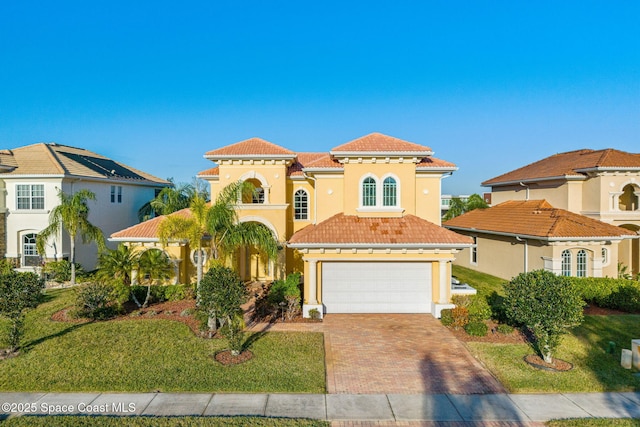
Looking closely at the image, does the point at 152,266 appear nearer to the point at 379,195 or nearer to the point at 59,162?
the point at 379,195

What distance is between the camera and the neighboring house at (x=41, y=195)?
77.3ft

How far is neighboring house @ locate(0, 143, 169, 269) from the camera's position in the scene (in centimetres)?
2355

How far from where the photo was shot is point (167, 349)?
1199 centimetres

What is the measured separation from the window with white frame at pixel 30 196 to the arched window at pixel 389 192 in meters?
21.4

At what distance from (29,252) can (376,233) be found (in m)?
22.1

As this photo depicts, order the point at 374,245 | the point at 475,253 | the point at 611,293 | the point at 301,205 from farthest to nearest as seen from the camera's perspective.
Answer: the point at 475,253
the point at 301,205
the point at 611,293
the point at 374,245

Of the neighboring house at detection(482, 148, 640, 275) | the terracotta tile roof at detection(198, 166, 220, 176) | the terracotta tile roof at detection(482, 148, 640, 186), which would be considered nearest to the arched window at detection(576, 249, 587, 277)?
the neighboring house at detection(482, 148, 640, 275)

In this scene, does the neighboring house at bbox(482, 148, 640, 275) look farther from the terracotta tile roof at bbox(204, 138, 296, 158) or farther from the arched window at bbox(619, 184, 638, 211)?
the terracotta tile roof at bbox(204, 138, 296, 158)

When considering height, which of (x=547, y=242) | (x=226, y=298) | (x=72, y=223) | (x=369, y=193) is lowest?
(x=226, y=298)

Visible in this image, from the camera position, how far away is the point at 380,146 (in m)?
17.9

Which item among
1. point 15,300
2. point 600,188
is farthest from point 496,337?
point 15,300

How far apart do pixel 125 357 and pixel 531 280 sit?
1274 centimetres

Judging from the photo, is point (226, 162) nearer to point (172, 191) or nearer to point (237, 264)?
point (237, 264)

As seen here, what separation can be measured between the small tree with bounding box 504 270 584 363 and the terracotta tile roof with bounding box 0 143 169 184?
2581 centimetres
